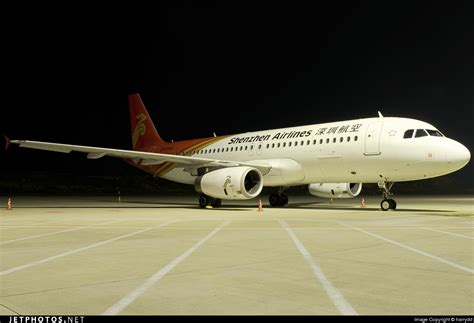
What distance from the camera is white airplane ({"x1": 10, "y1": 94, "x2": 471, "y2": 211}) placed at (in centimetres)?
1694

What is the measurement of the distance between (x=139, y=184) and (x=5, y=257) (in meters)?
70.3

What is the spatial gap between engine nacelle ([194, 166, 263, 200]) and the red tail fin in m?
10.3

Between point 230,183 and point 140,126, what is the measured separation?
1369cm

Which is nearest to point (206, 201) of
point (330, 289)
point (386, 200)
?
point (386, 200)

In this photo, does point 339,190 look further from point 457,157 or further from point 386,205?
point 457,157

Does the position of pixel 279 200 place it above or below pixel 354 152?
below

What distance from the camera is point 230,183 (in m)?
19.3

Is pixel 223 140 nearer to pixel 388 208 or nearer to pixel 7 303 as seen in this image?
pixel 388 208

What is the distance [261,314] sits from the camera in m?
3.72

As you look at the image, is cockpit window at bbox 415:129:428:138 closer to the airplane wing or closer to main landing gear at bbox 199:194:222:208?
the airplane wing

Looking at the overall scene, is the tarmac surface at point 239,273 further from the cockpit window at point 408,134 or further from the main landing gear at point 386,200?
the main landing gear at point 386,200

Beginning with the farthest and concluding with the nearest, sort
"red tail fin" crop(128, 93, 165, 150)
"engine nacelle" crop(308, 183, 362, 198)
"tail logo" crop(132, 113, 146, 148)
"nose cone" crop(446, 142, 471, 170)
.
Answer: "tail logo" crop(132, 113, 146, 148), "red tail fin" crop(128, 93, 165, 150), "engine nacelle" crop(308, 183, 362, 198), "nose cone" crop(446, 142, 471, 170)

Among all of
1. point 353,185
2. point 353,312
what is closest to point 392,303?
point 353,312

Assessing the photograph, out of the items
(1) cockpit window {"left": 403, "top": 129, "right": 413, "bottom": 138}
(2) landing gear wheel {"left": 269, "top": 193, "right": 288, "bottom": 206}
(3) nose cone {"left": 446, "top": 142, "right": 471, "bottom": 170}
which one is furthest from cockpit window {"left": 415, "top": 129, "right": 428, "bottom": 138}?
(2) landing gear wheel {"left": 269, "top": 193, "right": 288, "bottom": 206}
